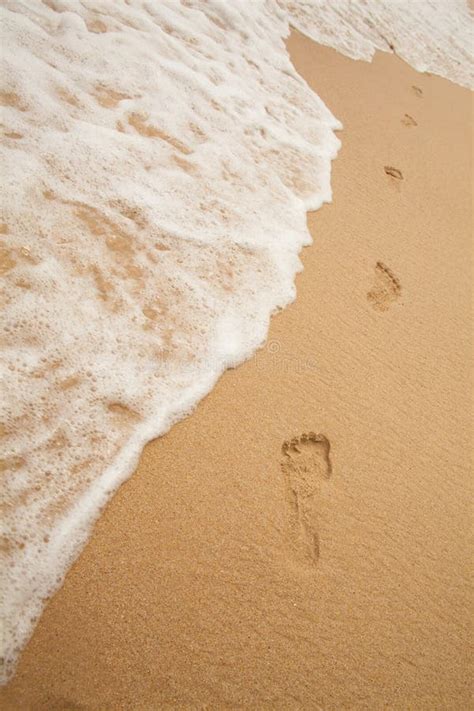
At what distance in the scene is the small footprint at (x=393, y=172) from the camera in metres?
3.09

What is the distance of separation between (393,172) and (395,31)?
3298mm

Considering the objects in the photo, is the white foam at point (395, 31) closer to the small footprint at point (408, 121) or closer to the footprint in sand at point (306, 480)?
the small footprint at point (408, 121)

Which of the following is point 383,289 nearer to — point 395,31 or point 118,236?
point 118,236

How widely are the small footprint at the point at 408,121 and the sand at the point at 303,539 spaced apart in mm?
1917

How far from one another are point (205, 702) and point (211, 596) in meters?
0.25

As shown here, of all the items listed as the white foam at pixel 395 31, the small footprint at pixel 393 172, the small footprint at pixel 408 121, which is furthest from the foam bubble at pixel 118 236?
the white foam at pixel 395 31

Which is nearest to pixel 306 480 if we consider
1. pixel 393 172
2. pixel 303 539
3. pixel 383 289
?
pixel 303 539

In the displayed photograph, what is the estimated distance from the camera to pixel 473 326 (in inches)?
96.3

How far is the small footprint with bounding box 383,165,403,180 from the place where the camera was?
10.2ft

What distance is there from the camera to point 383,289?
7.85 ft

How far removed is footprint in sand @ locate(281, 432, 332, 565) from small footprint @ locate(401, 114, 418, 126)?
3031mm

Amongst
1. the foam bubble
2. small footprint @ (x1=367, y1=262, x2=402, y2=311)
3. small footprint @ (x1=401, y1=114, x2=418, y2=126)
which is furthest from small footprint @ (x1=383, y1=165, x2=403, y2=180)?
small footprint @ (x1=367, y1=262, x2=402, y2=311)

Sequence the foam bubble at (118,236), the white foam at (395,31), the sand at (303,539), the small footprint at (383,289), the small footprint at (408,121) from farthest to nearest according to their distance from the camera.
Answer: the white foam at (395,31)
the small footprint at (408,121)
the small footprint at (383,289)
the foam bubble at (118,236)
the sand at (303,539)

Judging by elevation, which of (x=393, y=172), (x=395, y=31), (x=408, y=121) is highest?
(x=395, y=31)
